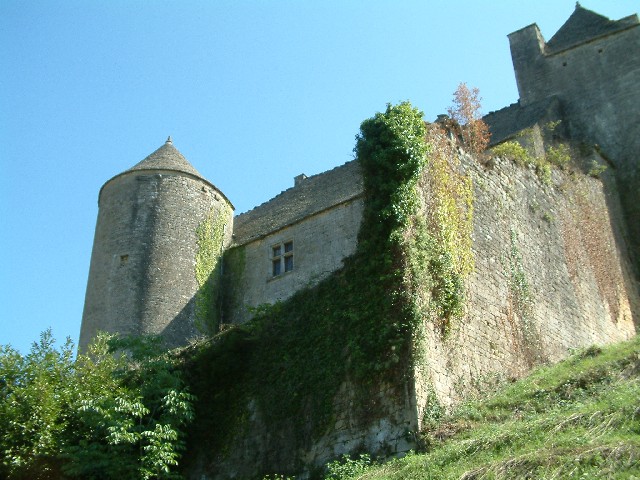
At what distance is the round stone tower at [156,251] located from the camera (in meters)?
19.0

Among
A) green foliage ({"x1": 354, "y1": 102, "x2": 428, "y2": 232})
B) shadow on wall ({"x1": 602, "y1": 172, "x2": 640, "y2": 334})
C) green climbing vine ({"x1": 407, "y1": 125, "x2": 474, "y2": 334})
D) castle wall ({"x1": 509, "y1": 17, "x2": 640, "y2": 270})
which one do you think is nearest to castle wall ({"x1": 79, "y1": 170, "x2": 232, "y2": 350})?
green foliage ({"x1": 354, "y1": 102, "x2": 428, "y2": 232})

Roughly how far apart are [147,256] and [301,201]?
13.9 feet

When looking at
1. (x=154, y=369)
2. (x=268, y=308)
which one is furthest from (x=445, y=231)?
(x=154, y=369)

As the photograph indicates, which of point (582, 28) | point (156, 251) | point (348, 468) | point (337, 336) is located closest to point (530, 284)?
point (337, 336)

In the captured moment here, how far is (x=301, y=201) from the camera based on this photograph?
21141 millimetres

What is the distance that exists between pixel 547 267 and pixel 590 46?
11278 millimetres

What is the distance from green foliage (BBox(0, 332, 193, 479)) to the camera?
1316 cm

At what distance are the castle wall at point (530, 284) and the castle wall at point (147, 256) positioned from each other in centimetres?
754

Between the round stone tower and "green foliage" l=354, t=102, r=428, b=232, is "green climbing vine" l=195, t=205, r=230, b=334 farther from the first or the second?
"green foliage" l=354, t=102, r=428, b=232

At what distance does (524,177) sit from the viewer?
18.3 m

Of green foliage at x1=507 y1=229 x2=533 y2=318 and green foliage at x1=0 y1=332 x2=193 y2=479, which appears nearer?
green foliage at x1=0 y1=332 x2=193 y2=479

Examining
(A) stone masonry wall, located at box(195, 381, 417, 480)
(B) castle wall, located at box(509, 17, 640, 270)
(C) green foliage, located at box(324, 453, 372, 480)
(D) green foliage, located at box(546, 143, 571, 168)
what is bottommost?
(C) green foliage, located at box(324, 453, 372, 480)

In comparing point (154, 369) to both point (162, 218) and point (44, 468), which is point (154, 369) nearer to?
point (44, 468)

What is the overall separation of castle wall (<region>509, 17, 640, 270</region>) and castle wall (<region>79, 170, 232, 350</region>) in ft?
37.8
